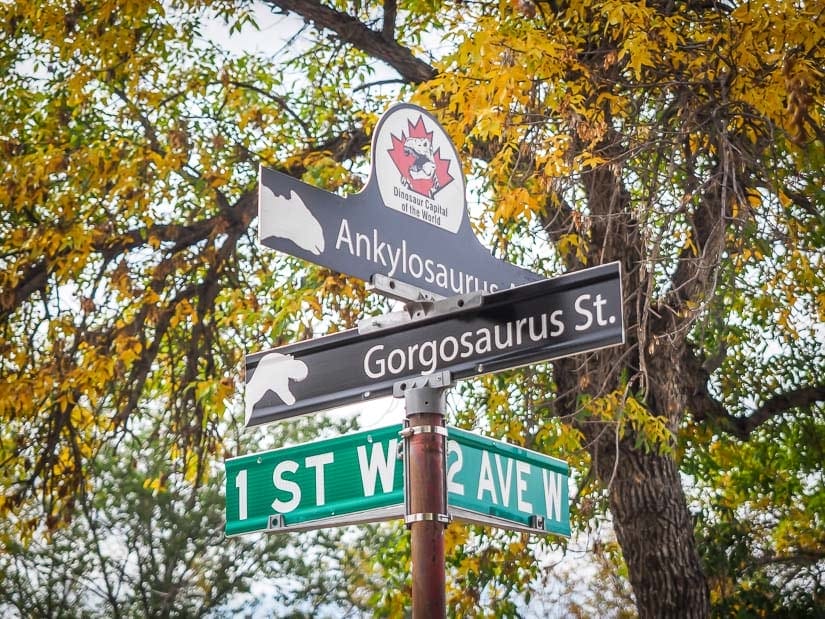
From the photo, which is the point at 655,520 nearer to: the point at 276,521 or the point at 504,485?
the point at 504,485

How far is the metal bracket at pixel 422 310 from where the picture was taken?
3.71 m

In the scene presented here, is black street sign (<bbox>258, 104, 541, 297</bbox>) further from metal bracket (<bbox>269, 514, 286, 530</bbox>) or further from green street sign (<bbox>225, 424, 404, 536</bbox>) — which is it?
metal bracket (<bbox>269, 514, 286, 530</bbox>)

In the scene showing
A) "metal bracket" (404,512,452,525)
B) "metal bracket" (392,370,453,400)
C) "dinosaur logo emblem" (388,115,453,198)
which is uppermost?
"dinosaur logo emblem" (388,115,453,198)

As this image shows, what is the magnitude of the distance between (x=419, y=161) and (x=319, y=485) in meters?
1.04

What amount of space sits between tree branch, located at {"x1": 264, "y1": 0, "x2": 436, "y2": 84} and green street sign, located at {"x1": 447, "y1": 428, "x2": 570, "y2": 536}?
5631 millimetres

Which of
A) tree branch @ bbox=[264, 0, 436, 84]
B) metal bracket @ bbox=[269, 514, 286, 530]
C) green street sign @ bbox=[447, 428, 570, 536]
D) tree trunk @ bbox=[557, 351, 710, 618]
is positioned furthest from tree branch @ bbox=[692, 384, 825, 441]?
metal bracket @ bbox=[269, 514, 286, 530]

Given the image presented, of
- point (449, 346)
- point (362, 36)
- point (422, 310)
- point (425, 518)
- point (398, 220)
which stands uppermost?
point (362, 36)

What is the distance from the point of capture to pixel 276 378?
3951 millimetres

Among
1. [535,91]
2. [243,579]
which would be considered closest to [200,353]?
[535,91]

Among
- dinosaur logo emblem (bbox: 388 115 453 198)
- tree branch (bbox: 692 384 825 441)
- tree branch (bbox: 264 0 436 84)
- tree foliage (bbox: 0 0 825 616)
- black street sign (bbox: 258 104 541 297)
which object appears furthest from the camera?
tree branch (bbox: 692 384 825 441)

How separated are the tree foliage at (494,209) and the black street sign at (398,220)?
2286 mm

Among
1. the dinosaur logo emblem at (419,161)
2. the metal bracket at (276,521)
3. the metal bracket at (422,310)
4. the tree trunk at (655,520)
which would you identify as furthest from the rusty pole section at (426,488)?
the tree trunk at (655,520)

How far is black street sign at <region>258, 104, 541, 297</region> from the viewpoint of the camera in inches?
139

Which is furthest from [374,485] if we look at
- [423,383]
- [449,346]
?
[449,346]
